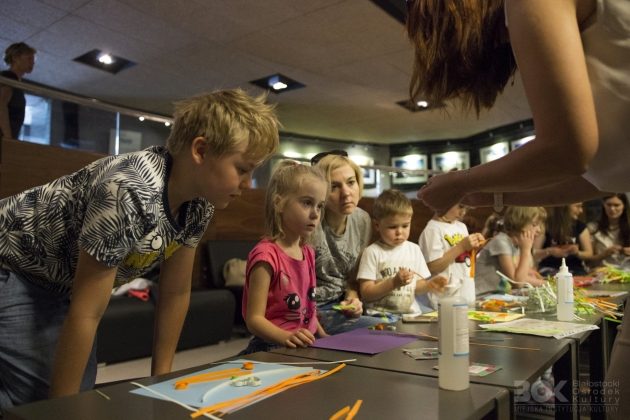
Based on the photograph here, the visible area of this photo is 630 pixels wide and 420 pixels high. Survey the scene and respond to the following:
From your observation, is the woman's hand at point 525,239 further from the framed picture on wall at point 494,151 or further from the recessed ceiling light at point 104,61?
the framed picture on wall at point 494,151

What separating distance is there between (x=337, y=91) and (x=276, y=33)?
1.90 metres

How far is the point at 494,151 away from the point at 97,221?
8.53 metres

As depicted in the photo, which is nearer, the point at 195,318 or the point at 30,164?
the point at 30,164

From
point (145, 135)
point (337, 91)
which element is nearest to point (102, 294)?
point (145, 135)

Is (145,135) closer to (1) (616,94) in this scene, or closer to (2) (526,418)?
(2) (526,418)

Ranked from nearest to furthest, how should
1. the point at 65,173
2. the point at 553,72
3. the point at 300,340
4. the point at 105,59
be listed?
the point at 553,72
the point at 300,340
the point at 65,173
the point at 105,59

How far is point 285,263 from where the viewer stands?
1548mm

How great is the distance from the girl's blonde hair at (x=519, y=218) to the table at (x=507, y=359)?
1769 millimetres

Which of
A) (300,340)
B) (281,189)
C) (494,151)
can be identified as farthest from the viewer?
(494,151)

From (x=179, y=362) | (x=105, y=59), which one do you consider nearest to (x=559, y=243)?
(x=179, y=362)

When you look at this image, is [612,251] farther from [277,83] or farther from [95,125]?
[95,125]

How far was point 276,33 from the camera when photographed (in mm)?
5203

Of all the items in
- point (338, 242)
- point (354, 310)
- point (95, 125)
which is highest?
point (95, 125)

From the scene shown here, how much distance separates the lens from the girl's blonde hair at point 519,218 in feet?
9.42
